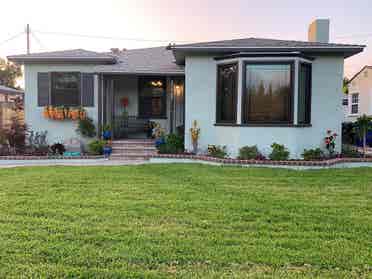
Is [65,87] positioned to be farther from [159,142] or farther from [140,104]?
[159,142]

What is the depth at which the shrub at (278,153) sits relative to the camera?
8984 mm

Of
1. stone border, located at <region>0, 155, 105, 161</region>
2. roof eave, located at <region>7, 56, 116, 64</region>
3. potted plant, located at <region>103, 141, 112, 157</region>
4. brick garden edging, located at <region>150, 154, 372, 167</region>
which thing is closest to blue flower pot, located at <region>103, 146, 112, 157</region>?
potted plant, located at <region>103, 141, 112, 157</region>

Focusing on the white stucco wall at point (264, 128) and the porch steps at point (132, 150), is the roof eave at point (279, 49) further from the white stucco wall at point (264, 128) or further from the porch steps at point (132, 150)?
the porch steps at point (132, 150)

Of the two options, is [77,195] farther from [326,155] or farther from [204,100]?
[326,155]

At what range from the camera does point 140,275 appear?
283cm

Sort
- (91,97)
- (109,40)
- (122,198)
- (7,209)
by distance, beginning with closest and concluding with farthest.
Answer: (7,209) < (122,198) < (91,97) < (109,40)

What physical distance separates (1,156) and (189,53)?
6.10 m

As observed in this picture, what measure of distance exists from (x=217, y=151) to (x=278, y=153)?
1639 mm

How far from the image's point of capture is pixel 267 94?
942 cm

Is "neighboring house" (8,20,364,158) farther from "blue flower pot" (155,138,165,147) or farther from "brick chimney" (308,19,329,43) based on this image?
"blue flower pot" (155,138,165,147)

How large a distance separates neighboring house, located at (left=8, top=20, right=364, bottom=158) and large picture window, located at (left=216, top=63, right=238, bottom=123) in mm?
28

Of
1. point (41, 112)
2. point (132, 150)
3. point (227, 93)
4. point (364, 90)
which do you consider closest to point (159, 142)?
point (132, 150)

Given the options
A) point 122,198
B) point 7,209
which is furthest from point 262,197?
point 7,209

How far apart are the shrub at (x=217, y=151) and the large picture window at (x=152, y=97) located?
3.66 metres
